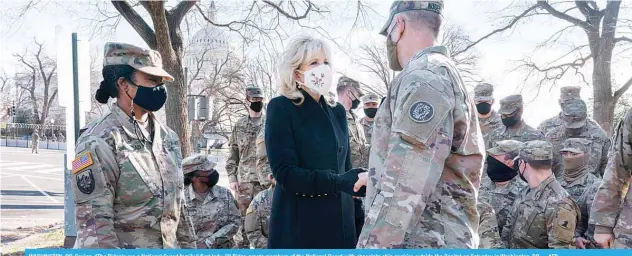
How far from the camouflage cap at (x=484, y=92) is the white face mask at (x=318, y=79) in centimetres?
365

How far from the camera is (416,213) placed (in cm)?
164

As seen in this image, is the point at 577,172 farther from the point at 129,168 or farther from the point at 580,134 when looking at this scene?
the point at 129,168

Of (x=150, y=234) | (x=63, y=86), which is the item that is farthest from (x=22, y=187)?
(x=150, y=234)

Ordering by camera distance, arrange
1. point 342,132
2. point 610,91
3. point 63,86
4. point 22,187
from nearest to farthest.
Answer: point 342,132
point 63,86
point 610,91
point 22,187

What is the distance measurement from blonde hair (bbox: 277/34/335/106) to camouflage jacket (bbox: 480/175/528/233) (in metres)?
2.45

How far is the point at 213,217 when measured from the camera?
14.8 feet

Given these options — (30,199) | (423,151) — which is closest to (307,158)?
(423,151)

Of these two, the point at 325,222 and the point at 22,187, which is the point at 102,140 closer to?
the point at 325,222

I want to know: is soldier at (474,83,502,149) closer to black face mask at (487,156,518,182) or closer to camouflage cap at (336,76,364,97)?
black face mask at (487,156,518,182)

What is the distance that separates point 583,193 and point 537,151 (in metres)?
0.69

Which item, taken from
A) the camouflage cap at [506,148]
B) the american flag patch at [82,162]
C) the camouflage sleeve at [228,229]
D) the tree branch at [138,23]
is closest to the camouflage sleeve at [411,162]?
the american flag patch at [82,162]

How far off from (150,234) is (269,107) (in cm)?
78

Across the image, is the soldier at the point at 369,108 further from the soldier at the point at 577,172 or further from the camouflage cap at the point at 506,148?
the soldier at the point at 577,172

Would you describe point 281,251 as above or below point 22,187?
above
